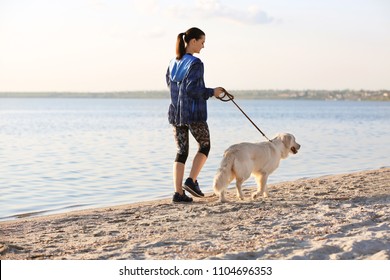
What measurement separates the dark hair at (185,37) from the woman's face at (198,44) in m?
0.04

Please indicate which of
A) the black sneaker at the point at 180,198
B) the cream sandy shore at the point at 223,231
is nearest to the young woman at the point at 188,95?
the black sneaker at the point at 180,198

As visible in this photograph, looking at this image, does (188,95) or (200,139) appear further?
(200,139)

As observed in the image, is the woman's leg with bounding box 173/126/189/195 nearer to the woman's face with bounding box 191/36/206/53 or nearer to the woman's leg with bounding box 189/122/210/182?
the woman's leg with bounding box 189/122/210/182

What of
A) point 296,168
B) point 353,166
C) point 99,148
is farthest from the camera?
point 99,148

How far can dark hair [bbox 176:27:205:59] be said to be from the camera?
7.14 meters

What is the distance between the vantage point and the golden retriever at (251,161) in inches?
288

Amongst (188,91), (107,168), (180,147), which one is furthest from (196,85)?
(107,168)

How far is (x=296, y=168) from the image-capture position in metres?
13.5

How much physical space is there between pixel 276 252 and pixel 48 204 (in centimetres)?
500

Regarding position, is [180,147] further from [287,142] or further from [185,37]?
[287,142]

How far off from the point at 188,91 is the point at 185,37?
0.67 metres

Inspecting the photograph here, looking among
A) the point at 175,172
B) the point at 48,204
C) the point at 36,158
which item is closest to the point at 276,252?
the point at 175,172

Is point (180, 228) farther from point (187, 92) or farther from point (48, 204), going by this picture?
point (48, 204)

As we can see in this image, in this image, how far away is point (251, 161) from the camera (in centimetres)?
755
